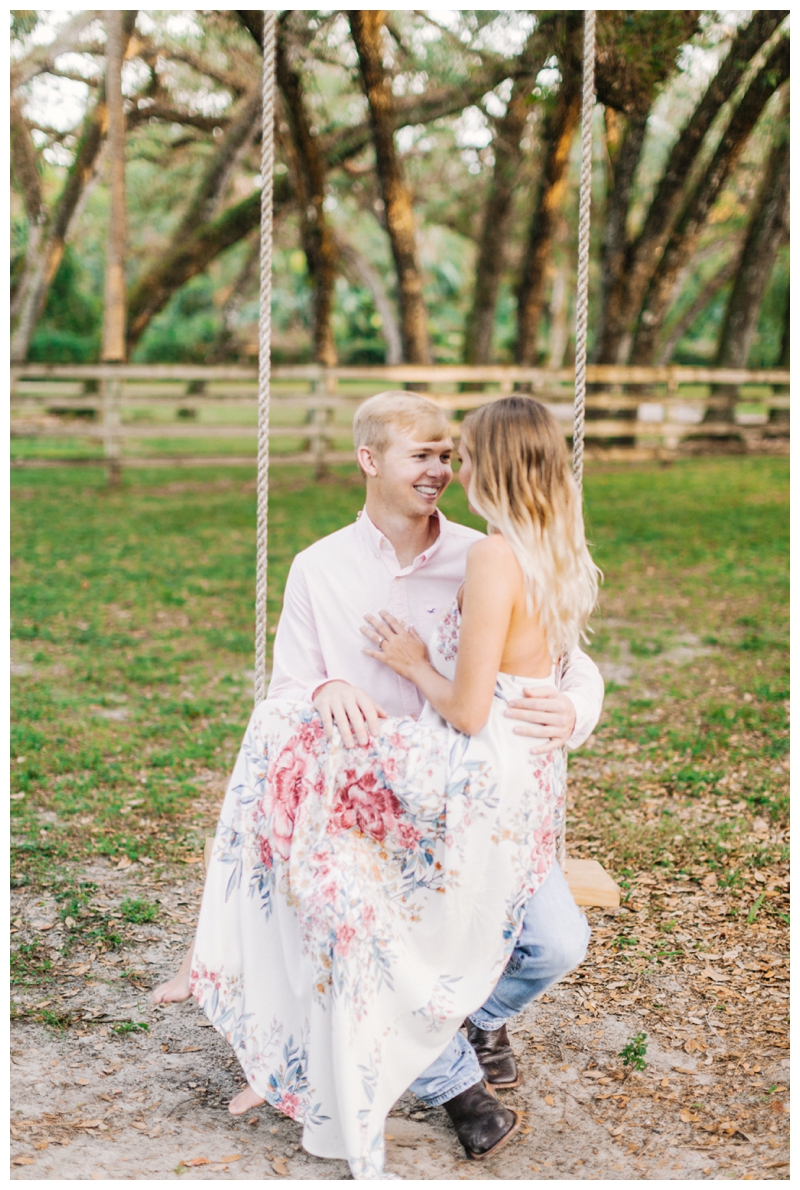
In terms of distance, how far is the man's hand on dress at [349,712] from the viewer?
2.23 m

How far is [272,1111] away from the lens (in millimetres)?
2465

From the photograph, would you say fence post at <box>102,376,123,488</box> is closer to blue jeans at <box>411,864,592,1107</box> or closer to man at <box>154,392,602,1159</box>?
man at <box>154,392,602,1159</box>

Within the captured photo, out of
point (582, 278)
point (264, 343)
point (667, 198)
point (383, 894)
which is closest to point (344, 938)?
point (383, 894)

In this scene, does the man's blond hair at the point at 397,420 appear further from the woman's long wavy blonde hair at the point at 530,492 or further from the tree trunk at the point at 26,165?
the tree trunk at the point at 26,165

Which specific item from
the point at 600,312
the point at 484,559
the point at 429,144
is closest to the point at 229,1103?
the point at 484,559

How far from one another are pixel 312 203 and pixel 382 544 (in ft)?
35.7

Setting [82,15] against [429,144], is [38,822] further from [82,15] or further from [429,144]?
[429,144]

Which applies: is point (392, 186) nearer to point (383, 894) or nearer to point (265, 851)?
point (265, 851)

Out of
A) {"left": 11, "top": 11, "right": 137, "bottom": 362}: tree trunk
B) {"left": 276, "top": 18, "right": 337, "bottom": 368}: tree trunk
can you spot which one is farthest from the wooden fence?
{"left": 11, "top": 11, "right": 137, "bottom": 362}: tree trunk

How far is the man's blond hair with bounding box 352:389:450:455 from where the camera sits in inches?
93.1

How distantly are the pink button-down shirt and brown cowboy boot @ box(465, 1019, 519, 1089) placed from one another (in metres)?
0.81

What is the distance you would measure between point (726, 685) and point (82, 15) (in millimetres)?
11486

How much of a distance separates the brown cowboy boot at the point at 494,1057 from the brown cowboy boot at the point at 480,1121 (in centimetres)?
21

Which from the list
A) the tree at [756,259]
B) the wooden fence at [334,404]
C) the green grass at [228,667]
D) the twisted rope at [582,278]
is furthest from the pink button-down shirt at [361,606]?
the tree at [756,259]
